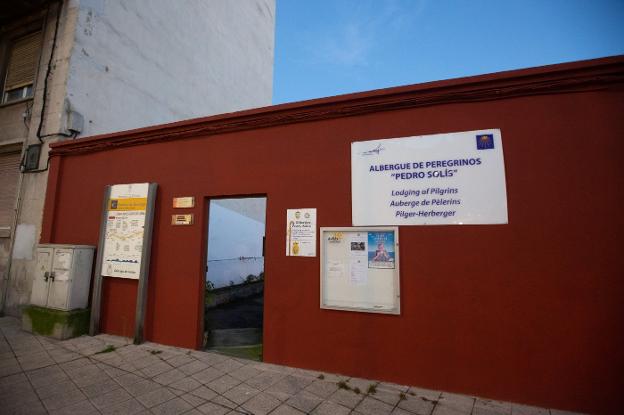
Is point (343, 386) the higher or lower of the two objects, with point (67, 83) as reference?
lower

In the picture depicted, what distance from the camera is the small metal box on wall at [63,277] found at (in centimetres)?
526

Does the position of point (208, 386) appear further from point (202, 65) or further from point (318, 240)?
point (202, 65)

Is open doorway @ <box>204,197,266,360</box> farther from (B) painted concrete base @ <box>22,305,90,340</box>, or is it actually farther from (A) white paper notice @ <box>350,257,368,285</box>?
(B) painted concrete base @ <box>22,305,90,340</box>

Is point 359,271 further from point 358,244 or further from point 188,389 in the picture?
point 188,389

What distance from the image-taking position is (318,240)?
4.34 m

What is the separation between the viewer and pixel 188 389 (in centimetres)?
360

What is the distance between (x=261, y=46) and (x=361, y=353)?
16165 millimetres

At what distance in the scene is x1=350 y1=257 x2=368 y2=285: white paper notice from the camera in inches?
161

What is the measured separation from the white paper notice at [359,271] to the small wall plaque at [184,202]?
2.91 meters

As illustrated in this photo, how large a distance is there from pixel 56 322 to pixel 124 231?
1852mm

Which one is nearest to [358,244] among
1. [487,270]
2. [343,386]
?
[487,270]

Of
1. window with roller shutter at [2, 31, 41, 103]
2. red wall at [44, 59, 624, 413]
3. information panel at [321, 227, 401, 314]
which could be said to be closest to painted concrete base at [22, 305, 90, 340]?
red wall at [44, 59, 624, 413]

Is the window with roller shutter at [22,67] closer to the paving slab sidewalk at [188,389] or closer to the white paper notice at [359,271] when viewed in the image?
the paving slab sidewalk at [188,389]

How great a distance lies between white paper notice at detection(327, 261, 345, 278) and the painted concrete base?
457 cm
